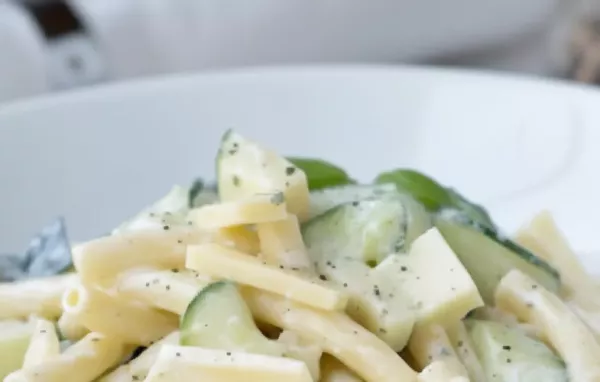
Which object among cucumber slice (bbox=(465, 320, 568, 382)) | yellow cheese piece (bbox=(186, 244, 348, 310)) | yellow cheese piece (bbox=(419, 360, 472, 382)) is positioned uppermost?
yellow cheese piece (bbox=(186, 244, 348, 310))

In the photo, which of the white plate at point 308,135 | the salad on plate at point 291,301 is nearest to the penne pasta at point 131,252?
the salad on plate at point 291,301

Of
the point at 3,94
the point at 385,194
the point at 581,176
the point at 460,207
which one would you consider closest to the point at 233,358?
the point at 385,194

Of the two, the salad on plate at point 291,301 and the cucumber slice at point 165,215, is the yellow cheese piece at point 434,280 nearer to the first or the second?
the salad on plate at point 291,301

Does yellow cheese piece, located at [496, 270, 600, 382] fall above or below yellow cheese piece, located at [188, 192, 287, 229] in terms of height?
below

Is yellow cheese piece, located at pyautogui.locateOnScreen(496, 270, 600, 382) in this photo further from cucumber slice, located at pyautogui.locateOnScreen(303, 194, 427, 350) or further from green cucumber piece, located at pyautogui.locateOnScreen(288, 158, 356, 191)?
green cucumber piece, located at pyautogui.locateOnScreen(288, 158, 356, 191)

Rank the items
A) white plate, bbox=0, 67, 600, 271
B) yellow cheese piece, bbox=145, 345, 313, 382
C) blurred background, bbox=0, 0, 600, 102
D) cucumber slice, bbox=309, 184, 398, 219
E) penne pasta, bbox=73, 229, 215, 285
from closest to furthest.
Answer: yellow cheese piece, bbox=145, 345, 313, 382, penne pasta, bbox=73, 229, 215, 285, cucumber slice, bbox=309, 184, 398, 219, white plate, bbox=0, 67, 600, 271, blurred background, bbox=0, 0, 600, 102

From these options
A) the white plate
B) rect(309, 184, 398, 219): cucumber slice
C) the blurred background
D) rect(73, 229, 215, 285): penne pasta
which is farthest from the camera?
the blurred background

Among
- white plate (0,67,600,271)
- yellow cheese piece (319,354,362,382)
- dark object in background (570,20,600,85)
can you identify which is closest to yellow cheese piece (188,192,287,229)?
yellow cheese piece (319,354,362,382)
